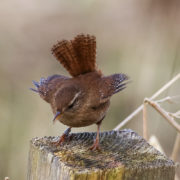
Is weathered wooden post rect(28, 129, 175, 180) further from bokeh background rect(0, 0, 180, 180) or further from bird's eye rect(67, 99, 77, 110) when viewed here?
bokeh background rect(0, 0, 180, 180)

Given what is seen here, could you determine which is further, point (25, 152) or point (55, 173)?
point (25, 152)

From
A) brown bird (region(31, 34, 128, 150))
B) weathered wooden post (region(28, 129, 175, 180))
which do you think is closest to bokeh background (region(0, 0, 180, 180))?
brown bird (region(31, 34, 128, 150))

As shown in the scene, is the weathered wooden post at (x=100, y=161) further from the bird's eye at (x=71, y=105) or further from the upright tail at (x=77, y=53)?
the upright tail at (x=77, y=53)

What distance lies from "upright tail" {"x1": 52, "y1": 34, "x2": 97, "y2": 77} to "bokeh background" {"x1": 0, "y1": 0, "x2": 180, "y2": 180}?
1126 mm

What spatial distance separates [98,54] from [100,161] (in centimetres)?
357

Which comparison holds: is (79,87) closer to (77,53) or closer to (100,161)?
(77,53)

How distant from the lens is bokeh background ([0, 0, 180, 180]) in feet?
15.3

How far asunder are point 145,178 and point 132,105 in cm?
285

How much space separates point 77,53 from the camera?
3174 mm

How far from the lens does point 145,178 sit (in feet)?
6.72

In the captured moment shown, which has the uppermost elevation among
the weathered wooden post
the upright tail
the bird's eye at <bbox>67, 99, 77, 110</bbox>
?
the upright tail

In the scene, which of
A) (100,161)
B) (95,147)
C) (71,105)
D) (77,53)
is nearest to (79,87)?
(71,105)

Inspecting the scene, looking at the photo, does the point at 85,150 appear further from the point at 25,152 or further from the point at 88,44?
the point at 25,152

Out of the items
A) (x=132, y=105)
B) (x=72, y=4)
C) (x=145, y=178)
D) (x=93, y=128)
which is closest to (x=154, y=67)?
(x=132, y=105)
